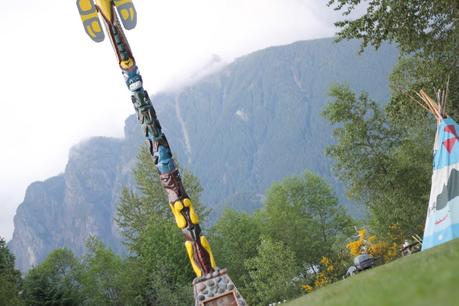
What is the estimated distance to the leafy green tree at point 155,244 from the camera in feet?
134

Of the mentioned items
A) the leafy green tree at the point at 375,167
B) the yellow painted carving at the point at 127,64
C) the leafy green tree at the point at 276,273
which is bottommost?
the leafy green tree at the point at 276,273

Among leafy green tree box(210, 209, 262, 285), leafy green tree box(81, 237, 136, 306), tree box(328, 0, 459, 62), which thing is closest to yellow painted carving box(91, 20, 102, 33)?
tree box(328, 0, 459, 62)

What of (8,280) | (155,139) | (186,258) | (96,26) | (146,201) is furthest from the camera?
(146,201)

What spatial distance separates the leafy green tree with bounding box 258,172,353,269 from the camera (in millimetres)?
49469

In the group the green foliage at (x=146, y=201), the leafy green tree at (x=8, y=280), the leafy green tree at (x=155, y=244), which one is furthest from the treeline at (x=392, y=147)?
the green foliage at (x=146, y=201)

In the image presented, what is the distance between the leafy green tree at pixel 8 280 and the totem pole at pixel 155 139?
51.1 ft

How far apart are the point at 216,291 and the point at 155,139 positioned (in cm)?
528

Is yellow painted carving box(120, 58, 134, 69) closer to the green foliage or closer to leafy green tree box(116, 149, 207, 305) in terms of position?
leafy green tree box(116, 149, 207, 305)

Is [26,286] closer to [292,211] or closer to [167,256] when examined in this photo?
[167,256]

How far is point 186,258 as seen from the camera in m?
47.0

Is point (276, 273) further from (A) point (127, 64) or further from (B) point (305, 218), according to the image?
(A) point (127, 64)

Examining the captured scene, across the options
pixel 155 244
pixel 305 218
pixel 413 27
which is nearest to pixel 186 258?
pixel 155 244

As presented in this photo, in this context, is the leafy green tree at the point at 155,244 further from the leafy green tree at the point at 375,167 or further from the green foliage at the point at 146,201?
the leafy green tree at the point at 375,167

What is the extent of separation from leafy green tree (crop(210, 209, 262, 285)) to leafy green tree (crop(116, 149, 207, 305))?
11.2ft
